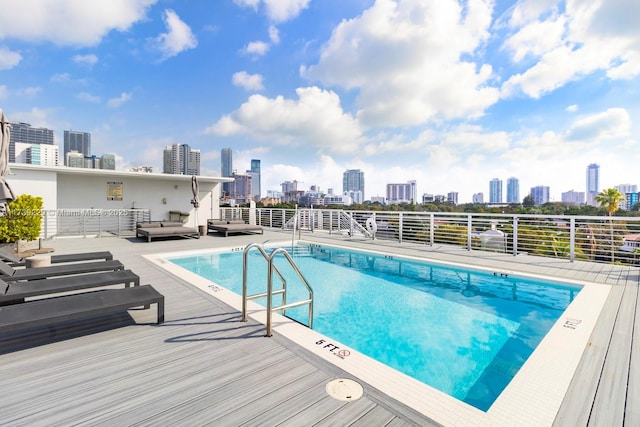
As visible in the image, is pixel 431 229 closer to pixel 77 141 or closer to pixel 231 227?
pixel 231 227

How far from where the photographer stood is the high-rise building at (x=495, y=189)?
225 ft

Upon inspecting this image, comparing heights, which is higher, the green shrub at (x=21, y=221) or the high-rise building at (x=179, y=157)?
Answer: the high-rise building at (x=179, y=157)

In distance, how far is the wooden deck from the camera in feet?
5.99

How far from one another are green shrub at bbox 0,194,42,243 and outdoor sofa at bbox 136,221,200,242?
2.65m

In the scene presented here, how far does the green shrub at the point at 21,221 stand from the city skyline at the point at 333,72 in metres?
2.44

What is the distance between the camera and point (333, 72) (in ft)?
43.4

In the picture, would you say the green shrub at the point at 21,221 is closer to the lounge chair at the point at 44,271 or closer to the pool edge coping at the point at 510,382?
the lounge chair at the point at 44,271

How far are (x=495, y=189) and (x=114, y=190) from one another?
7696cm

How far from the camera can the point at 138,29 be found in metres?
11.7

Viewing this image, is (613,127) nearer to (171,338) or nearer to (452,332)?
(452,332)

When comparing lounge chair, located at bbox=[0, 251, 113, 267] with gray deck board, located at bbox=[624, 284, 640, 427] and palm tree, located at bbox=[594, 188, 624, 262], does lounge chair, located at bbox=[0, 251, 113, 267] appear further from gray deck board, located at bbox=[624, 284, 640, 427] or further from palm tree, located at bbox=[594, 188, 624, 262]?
palm tree, located at bbox=[594, 188, 624, 262]

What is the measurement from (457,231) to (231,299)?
7.85 m

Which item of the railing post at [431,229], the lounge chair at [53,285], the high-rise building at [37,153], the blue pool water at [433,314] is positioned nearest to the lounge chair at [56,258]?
the lounge chair at [53,285]

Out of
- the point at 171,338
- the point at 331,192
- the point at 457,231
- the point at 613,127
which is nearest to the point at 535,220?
the point at 457,231
